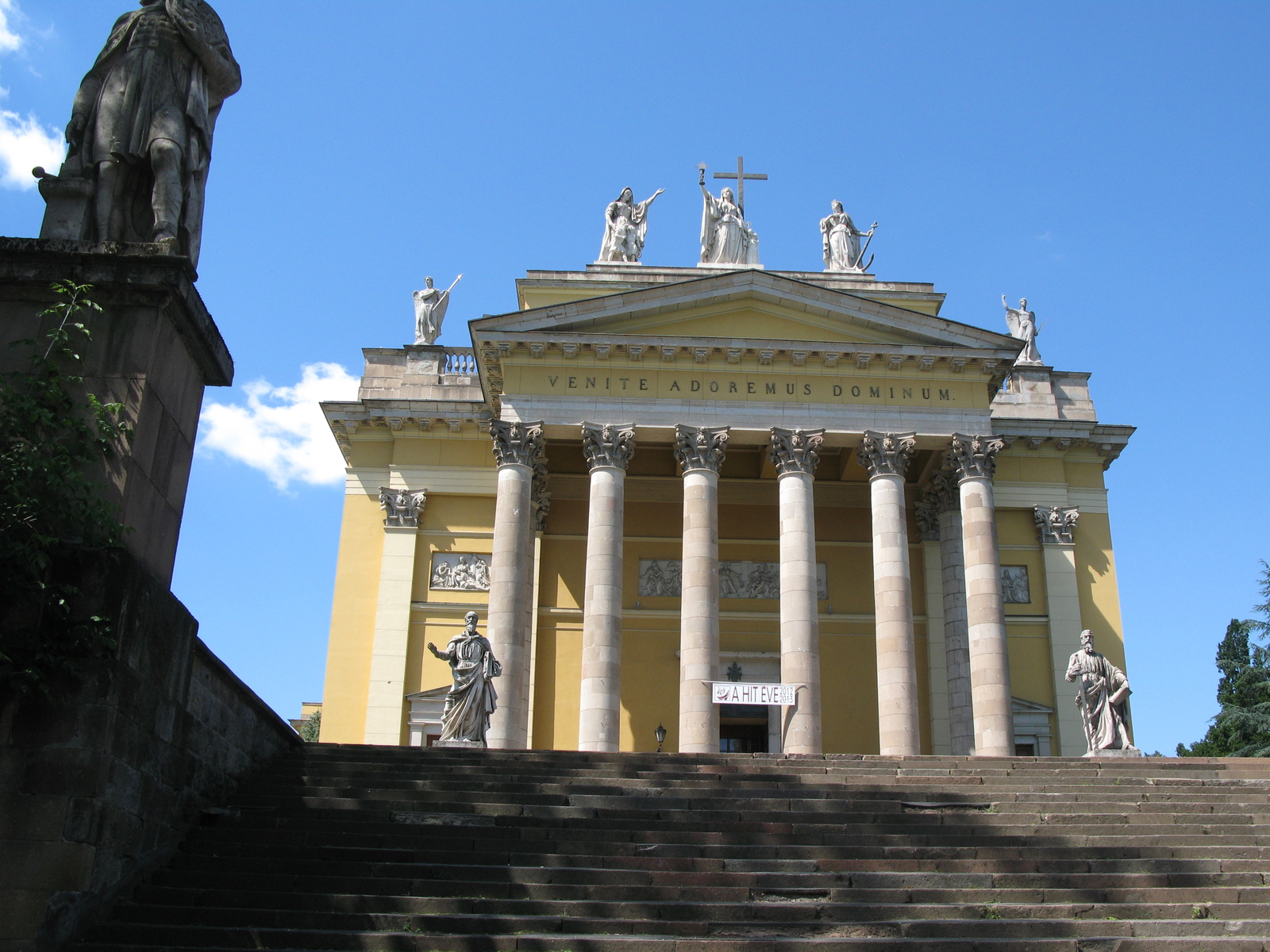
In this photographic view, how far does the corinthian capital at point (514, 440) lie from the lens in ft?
86.6

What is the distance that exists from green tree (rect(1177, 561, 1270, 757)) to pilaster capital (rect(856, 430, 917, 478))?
60.3 feet

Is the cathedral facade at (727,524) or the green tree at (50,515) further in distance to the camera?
the cathedral facade at (727,524)

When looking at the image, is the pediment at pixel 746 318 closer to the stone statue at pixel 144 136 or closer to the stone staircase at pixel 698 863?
the stone staircase at pixel 698 863

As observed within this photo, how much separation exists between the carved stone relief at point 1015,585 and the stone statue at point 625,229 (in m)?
13.1

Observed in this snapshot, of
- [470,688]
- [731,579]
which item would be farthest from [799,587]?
[470,688]

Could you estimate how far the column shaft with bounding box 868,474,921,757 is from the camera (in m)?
24.4

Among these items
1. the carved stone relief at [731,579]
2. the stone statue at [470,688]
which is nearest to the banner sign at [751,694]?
the stone statue at [470,688]

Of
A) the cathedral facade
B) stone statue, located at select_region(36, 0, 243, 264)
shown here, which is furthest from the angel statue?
stone statue, located at select_region(36, 0, 243, 264)

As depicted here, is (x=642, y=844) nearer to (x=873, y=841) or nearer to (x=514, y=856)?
(x=514, y=856)

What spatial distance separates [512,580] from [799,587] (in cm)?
618

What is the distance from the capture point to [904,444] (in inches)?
1054

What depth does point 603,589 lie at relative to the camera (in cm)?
2498

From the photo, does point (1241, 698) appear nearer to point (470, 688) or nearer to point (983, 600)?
point (983, 600)

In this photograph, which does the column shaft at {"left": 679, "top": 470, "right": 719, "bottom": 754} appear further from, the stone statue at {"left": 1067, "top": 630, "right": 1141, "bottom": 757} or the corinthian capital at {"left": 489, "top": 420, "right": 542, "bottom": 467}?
the stone statue at {"left": 1067, "top": 630, "right": 1141, "bottom": 757}
